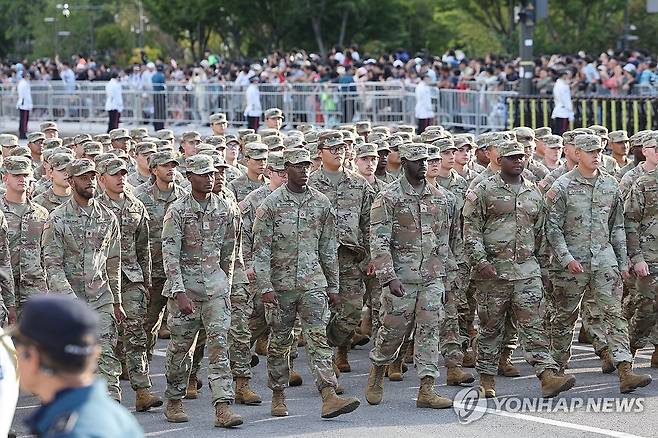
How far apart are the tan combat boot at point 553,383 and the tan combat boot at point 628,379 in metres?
0.43

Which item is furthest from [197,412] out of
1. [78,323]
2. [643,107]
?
[643,107]

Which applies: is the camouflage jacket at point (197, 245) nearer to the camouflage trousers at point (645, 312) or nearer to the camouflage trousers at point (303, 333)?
the camouflage trousers at point (303, 333)

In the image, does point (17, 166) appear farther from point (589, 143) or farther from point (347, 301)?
point (589, 143)

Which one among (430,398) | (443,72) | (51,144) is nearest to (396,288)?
(430,398)

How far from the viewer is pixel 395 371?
45.5 feet

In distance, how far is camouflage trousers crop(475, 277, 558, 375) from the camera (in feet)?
41.3

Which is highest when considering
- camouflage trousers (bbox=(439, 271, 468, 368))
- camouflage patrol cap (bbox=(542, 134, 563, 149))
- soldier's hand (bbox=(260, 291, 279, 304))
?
camouflage patrol cap (bbox=(542, 134, 563, 149))

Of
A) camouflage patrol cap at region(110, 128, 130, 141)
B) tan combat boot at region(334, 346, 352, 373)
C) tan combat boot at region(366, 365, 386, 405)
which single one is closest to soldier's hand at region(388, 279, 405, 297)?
tan combat boot at region(366, 365, 386, 405)

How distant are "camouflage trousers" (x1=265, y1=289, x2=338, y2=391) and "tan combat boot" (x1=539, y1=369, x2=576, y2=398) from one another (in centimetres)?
184

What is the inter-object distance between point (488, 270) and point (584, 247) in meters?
1.10

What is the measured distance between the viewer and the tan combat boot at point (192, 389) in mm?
13258

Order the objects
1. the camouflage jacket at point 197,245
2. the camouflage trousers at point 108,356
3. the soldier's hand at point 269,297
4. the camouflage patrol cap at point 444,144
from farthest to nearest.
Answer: the camouflage patrol cap at point 444,144 → the soldier's hand at point 269,297 → the camouflage jacket at point 197,245 → the camouflage trousers at point 108,356

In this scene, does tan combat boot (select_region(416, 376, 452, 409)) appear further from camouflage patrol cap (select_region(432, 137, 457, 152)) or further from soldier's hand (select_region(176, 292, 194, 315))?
camouflage patrol cap (select_region(432, 137, 457, 152))

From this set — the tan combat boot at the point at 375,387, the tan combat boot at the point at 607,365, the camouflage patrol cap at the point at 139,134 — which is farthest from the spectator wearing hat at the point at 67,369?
the camouflage patrol cap at the point at 139,134
